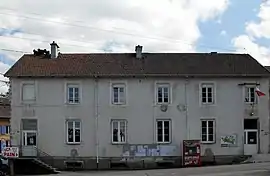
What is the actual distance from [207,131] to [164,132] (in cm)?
356

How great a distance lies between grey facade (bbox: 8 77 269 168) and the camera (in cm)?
4466

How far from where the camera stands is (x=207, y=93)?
4519cm

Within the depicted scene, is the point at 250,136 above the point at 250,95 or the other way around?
the other way around

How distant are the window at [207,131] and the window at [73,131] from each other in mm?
10275

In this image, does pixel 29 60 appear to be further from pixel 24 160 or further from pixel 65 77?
pixel 24 160

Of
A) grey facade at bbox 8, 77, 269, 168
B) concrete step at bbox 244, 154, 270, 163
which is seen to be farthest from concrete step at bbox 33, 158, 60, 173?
concrete step at bbox 244, 154, 270, 163

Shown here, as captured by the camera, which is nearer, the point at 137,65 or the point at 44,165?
the point at 44,165

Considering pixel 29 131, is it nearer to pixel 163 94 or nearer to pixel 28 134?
pixel 28 134

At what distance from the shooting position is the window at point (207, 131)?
4481 cm

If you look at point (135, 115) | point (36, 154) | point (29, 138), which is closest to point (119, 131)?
point (135, 115)

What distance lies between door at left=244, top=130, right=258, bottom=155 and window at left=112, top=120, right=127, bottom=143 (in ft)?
32.7

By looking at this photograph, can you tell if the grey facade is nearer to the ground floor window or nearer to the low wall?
the low wall

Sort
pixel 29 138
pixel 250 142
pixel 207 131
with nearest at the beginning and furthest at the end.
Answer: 1. pixel 250 142
2. pixel 207 131
3. pixel 29 138

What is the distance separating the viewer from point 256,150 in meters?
44.4
